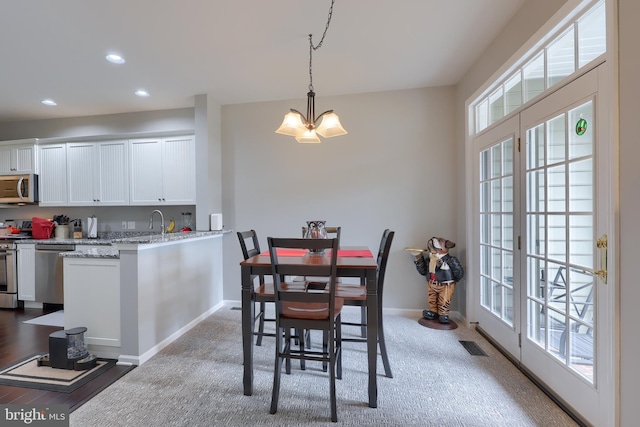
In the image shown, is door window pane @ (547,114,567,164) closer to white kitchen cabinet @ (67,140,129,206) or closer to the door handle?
the door handle

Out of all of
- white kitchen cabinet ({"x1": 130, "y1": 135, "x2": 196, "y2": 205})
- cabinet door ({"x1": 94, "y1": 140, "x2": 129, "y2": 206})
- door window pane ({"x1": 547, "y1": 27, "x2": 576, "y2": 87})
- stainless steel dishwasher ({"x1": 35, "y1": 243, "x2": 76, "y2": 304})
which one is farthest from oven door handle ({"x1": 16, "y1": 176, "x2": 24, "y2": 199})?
door window pane ({"x1": 547, "y1": 27, "x2": 576, "y2": 87})

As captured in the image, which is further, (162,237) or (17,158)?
(17,158)

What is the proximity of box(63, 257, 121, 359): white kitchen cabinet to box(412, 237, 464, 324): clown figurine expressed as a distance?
9.96 feet

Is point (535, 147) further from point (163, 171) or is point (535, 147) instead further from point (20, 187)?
point (20, 187)

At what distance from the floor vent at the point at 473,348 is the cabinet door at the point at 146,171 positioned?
4.07 metres

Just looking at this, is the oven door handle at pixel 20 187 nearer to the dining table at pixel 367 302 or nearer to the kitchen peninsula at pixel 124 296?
the kitchen peninsula at pixel 124 296

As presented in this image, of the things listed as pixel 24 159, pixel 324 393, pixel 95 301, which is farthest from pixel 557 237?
pixel 24 159

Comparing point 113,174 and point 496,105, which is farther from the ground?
point 496,105

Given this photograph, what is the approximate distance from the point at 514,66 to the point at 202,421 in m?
3.39

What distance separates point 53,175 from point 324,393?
4946 mm

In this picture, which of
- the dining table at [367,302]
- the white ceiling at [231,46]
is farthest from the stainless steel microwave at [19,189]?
the dining table at [367,302]

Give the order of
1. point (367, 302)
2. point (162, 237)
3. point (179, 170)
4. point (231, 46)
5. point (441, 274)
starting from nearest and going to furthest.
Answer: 1. point (367, 302)
2. point (231, 46)
3. point (162, 237)
4. point (441, 274)
5. point (179, 170)

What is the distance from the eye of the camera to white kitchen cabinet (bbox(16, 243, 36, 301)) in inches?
148

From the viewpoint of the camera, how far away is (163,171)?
12.8 feet
